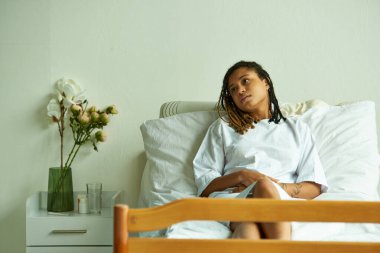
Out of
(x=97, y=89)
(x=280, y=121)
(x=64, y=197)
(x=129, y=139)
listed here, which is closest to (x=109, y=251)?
(x=64, y=197)

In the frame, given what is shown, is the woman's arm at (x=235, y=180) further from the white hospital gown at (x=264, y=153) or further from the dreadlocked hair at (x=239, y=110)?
the dreadlocked hair at (x=239, y=110)

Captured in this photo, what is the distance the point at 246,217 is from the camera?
44.9 inches

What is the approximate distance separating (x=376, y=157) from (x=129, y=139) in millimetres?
1190

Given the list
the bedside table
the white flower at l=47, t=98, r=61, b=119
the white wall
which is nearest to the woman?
the white wall

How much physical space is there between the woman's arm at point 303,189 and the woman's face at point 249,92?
0.36 m

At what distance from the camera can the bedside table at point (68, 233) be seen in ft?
7.92

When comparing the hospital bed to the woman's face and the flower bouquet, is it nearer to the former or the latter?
the woman's face

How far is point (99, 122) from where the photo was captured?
266 cm

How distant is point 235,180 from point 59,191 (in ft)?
3.14

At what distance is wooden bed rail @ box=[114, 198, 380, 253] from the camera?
114 centimetres

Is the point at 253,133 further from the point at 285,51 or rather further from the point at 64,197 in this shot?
the point at 64,197

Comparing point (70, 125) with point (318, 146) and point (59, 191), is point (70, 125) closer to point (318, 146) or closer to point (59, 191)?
point (59, 191)

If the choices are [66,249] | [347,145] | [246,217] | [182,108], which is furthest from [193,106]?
[246,217]

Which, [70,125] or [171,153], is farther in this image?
[70,125]
